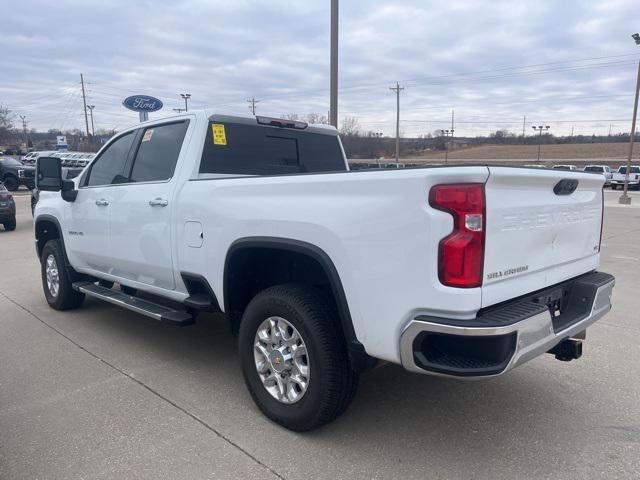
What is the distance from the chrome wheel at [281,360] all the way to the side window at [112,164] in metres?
2.29

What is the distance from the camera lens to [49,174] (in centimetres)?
512

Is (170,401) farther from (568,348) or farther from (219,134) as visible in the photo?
(568,348)

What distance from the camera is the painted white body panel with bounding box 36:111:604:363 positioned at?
8.16 feet

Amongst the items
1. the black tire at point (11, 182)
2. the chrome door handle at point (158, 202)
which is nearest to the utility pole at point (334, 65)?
the chrome door handle at point (158, 202)

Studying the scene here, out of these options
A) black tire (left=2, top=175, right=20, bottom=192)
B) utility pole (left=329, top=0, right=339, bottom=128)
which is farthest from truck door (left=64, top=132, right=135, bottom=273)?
black tire (left=2, top=175, right=20, bottom=192)

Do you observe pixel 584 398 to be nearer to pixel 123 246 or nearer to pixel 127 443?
pixel 127 443

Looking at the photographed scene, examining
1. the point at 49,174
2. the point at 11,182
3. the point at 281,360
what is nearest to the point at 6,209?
the point at 49,174

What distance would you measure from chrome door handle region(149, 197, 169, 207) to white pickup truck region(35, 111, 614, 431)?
0.04ft

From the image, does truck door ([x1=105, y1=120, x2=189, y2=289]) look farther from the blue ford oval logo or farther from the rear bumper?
the blue ford oval logo

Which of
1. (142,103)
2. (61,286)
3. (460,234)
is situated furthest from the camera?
(142,103)

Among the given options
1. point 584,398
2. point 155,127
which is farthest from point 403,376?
point 155,127

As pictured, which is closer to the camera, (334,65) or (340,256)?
(340,256)

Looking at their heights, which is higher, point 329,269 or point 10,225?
point 329,269

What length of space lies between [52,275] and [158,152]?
252cm
